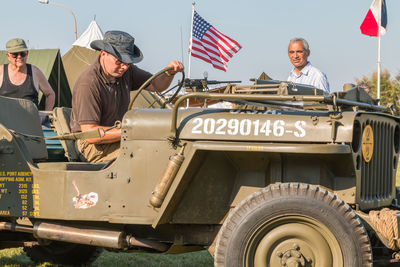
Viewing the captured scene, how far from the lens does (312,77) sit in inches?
257

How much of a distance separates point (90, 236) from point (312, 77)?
10.7ft

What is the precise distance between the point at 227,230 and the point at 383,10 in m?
16.8

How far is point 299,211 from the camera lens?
3.65 m

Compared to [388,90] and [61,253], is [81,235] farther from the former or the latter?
[388,90]

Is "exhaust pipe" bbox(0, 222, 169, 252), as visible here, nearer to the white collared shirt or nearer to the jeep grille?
the jeep grille

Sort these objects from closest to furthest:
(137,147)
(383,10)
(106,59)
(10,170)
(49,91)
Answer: (137,147), (10,170), (106,59), (49,91), (383,10)

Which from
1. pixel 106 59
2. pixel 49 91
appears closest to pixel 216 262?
pixel 106 59

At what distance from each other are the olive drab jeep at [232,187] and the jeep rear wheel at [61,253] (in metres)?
1.13

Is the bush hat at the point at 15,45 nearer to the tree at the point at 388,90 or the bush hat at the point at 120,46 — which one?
the bush hat at the point at 120,46

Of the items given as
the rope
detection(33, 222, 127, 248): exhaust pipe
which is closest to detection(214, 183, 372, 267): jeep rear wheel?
the rope

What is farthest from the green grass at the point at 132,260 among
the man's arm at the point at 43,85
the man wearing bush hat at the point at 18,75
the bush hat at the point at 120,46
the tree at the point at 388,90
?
the tree at the point at 388,90

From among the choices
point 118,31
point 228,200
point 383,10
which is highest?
point 383,10

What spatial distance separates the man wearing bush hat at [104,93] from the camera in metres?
4.88

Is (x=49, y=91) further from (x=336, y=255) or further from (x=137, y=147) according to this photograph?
(x=336, y=255)
